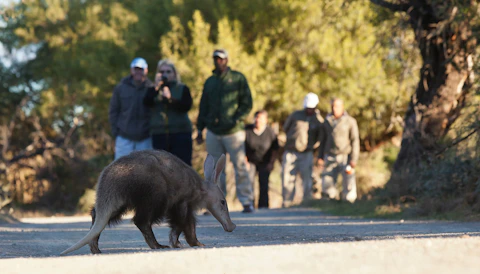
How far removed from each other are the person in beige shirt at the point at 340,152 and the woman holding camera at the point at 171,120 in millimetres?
4501

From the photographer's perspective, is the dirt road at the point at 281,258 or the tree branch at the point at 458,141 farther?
the tree branch at the point at 458,141

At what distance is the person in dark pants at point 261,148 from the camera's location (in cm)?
1772

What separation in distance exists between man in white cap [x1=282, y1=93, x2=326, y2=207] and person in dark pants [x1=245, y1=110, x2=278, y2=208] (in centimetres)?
34

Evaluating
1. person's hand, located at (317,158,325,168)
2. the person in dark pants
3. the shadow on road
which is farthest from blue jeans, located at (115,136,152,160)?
person's hand, located at (317,158,325,168)

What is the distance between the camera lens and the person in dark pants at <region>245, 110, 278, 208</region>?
17.7 meters

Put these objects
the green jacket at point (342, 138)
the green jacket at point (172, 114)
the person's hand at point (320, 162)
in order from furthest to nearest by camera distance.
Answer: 1. the person's hand at point (320, 162)
2. the green jacket at point (342, 138)
3. the green jacket at point (172, 114)

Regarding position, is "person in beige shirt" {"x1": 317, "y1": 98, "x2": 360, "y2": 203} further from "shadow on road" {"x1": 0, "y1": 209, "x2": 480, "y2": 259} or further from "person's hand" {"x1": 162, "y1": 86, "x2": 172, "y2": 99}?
"person's hand" {"x1": 162, "y1": 86, "x2": 172, "y2": 99}

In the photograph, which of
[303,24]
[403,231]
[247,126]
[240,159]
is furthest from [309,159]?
[303,24]

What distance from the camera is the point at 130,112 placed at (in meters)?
13.2

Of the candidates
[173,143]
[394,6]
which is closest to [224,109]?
[173,143]

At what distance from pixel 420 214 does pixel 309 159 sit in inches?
238

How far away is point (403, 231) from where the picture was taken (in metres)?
8.99

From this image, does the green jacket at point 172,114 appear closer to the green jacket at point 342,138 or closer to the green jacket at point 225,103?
the green jacket at point 225,103

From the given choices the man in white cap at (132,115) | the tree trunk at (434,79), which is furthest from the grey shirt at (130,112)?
the tree trunk at (434,79)
